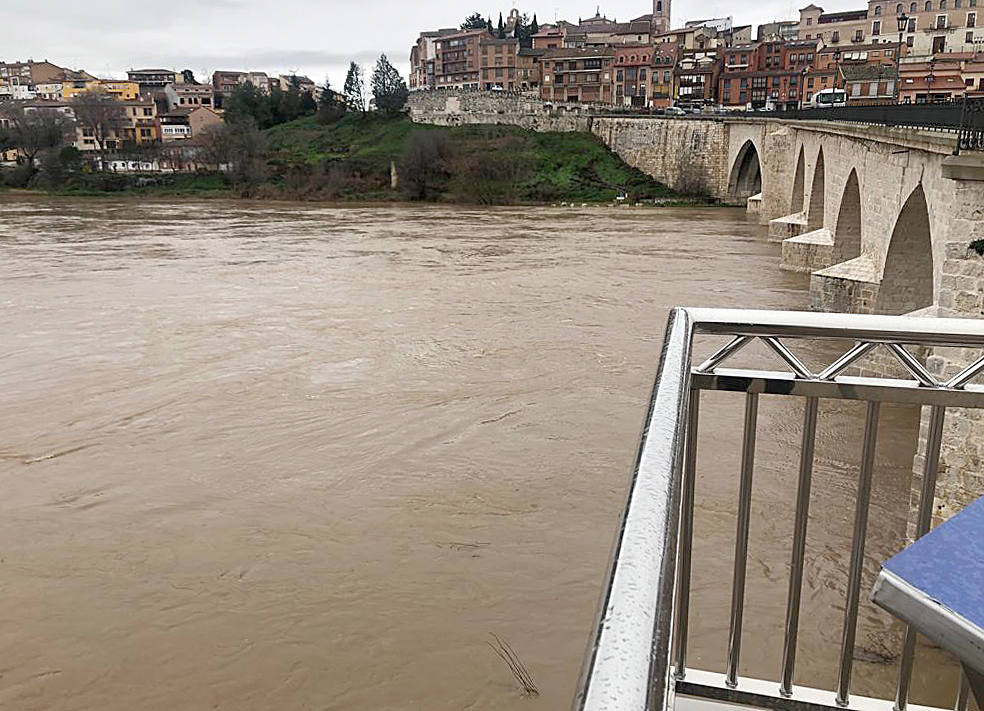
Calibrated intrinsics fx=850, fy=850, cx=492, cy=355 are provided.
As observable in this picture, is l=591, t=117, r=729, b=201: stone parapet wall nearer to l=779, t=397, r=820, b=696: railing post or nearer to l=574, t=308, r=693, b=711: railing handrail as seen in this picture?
l=779, t=397, r=820, b=696: railing post

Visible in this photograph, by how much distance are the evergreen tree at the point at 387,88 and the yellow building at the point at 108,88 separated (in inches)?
773

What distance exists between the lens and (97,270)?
19.5 metres

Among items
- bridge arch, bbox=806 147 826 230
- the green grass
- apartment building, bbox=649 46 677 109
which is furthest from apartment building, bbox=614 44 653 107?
bridge arch, bbox=806 147 826 230

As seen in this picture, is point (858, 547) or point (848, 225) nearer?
point (858, 547)

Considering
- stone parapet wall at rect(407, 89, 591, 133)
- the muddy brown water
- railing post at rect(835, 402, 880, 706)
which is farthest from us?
stone parapet wall at rect(407, 89, 591, 133)

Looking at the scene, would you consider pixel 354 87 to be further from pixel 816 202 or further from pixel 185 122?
pixel 816 202

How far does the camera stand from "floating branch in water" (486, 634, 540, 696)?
5.09 metres

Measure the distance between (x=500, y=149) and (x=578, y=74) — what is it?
745 inches

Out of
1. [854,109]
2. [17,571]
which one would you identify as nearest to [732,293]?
[854,109]

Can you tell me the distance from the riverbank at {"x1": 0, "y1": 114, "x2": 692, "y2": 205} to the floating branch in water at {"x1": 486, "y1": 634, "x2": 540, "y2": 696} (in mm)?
32894

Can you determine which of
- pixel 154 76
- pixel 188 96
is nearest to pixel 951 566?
pixel 188 96

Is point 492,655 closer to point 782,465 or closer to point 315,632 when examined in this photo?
point 315,632

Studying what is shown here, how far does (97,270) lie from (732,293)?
14068mm

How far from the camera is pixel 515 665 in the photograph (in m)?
5.29
